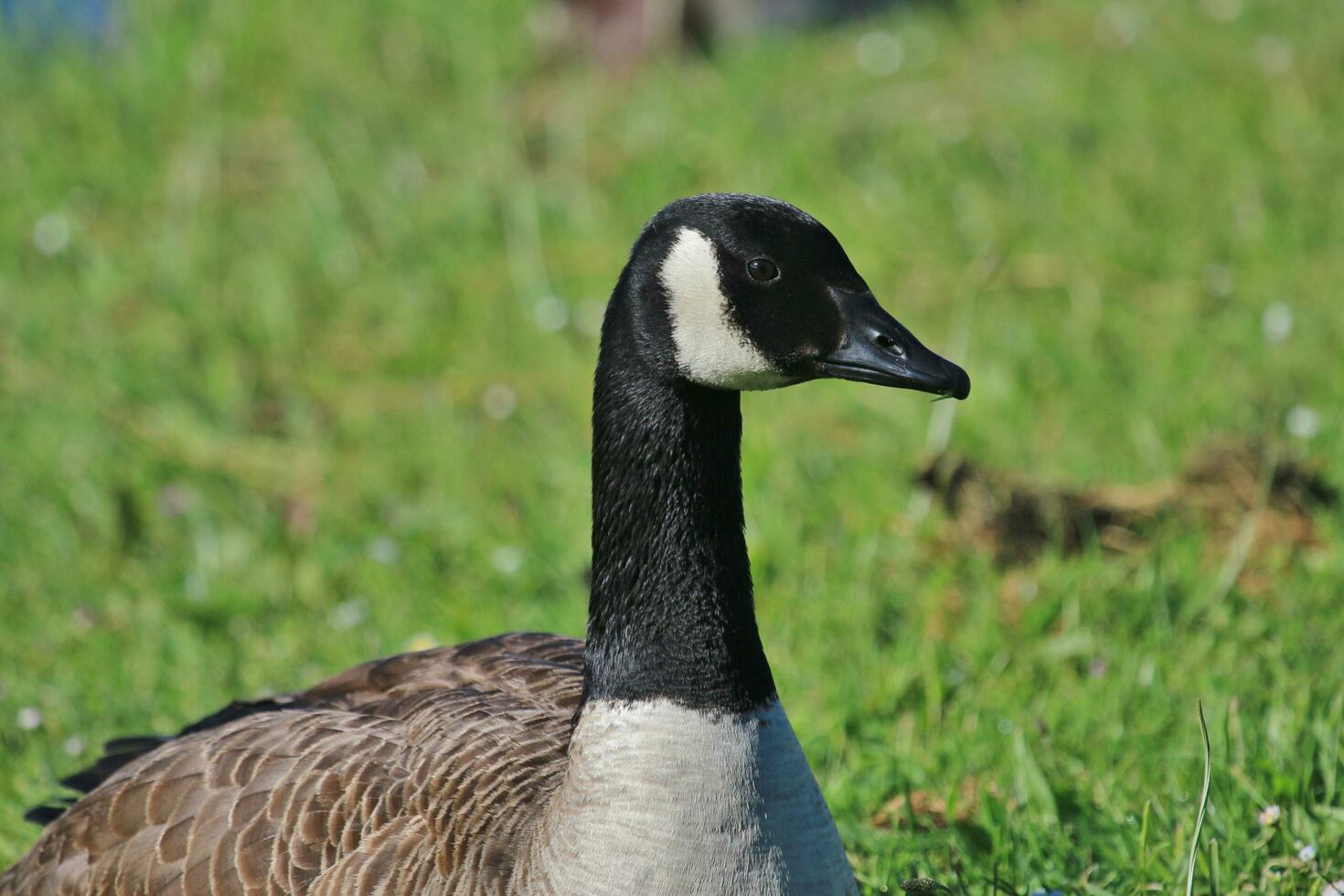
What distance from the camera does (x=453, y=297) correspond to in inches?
291

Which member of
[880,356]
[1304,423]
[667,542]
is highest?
[880,356]

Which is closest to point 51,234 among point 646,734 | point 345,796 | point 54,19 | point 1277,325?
point 54,19

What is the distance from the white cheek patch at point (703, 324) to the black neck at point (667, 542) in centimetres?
9

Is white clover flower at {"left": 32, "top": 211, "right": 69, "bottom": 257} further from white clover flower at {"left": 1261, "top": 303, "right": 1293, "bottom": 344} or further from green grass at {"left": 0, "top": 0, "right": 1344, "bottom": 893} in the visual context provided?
white clover flower at {"left": 1261, "top": 303, "right": 1293, "bottom": 344}

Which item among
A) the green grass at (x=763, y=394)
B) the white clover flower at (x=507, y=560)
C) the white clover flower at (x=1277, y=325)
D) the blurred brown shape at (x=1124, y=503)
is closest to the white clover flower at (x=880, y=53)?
the green grass at (x=763, y=394)

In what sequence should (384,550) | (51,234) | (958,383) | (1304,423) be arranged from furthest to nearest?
1. (51,234)
2. (384,550)
3. (1304,423)
4. (958,383)

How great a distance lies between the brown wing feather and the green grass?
884 millimetres

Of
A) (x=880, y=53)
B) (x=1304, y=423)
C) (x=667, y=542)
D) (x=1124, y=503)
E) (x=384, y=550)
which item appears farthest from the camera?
(x=880, y=53)

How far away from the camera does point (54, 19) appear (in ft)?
32.0

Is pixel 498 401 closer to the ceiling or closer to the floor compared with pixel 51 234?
closer to the floor

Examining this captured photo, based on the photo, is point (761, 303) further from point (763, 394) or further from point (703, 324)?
point (763, 394)

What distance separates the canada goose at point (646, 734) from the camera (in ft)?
8.95

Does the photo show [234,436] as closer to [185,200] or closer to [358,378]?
[358,378]

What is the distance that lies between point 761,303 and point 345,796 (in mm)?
1277
